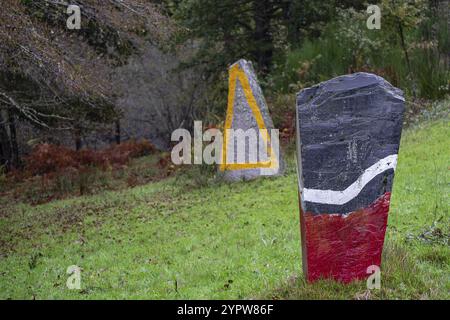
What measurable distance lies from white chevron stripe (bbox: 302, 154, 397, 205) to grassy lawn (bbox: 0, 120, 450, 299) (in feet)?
2.29

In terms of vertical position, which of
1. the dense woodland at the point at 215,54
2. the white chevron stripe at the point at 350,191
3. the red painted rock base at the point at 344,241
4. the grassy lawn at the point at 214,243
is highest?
the dense woodland at the point at 215,54

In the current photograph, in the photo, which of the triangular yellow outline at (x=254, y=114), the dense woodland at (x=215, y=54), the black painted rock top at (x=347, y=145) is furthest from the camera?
the dense woodland at (x=215, y=54)

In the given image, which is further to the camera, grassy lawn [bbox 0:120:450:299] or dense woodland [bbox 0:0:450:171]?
dense woodland [bbox 0:0:450:171]

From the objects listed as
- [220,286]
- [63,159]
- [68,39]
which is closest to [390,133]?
[220,286]

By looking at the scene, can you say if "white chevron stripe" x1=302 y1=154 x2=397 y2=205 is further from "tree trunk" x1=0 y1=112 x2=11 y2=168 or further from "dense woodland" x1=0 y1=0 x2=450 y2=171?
"tree trunk" x1=0 y1=112 x2=11 y2=168

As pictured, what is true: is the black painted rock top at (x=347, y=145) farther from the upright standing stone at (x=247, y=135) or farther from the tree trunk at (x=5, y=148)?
the tree trunk at (x=5, y=148)

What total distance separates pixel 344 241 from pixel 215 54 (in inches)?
603

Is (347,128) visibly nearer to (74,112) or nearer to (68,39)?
(68,39)

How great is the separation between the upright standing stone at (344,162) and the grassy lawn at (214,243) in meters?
0.38

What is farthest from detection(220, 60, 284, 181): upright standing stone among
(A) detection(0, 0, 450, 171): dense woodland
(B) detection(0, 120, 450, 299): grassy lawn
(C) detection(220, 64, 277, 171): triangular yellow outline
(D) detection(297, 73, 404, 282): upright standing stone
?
(D) detection(297, 73, 404, 282): upright standing stone

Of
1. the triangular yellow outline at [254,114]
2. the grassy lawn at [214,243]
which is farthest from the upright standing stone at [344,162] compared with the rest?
the triangular yellow outline at [254,114]

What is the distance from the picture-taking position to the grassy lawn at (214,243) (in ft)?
18.5

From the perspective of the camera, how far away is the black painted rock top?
5.06 meters

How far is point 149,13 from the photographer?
39.3 feet
